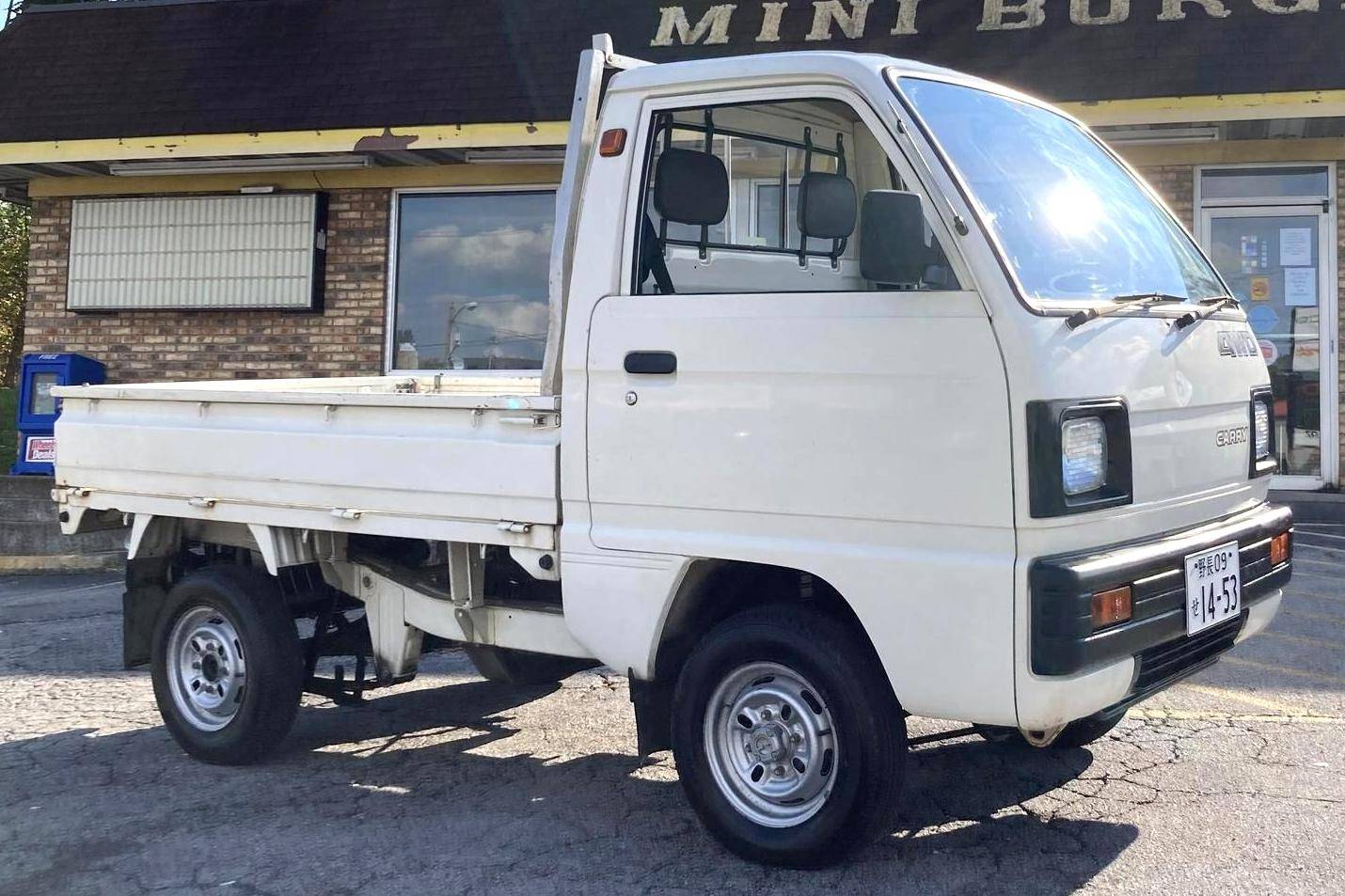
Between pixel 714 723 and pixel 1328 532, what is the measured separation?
22.6 ft

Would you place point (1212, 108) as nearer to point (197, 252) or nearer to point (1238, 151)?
point (1238, 151)

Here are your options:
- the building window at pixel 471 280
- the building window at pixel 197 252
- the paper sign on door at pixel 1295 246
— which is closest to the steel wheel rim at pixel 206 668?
the building window at pixel 471 280

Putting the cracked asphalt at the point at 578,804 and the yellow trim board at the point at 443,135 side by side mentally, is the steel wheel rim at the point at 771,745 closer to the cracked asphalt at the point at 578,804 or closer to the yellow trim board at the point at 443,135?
the cracked asphalt at the point at 578,804

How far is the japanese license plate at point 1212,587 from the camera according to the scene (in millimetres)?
3719

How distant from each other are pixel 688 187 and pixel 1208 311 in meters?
1.68

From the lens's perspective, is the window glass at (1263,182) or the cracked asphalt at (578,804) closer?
the cracked asphalt at (578,804)

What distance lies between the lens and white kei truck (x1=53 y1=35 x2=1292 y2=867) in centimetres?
345

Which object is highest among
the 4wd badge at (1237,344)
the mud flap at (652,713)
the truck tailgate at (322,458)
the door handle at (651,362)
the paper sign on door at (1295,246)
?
the paper sign on door at (1295,246)

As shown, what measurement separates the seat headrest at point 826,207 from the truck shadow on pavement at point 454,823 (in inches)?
76.8

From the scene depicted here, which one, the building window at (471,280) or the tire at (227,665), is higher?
the building window at (471,280)

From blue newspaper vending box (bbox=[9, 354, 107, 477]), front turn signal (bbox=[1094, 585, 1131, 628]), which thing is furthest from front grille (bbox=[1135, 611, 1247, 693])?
blue newspaper vending box (bbox=[9, 354, 107, 477])

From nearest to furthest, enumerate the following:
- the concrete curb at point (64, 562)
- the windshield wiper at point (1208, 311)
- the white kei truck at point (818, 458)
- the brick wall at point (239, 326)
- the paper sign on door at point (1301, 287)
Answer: the white kei truck at point (818, 458)
the windshield wiper at point (1208, 311)
the paper sign on door at point (1301, 287)
the concrete curb at point (64, 562)
the brick wall at point (239, 326)

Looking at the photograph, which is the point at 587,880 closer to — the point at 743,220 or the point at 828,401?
the point at 828,401

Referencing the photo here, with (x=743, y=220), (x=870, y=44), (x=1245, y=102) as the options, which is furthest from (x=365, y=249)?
(x=743, y=220)
